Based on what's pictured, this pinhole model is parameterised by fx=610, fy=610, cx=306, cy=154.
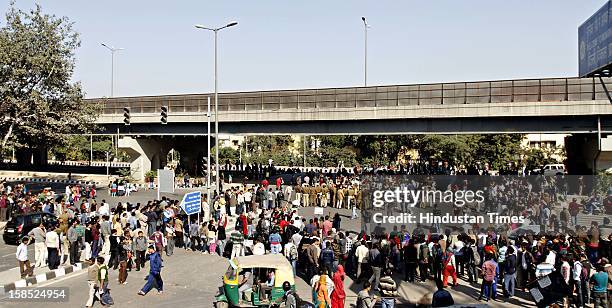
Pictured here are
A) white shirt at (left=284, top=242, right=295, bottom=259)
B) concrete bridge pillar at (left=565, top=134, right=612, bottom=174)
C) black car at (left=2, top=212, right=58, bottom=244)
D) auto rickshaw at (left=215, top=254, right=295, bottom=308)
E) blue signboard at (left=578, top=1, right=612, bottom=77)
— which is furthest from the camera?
concrete bridge pillar at (left=565, top=134, right=612, bottom=174)

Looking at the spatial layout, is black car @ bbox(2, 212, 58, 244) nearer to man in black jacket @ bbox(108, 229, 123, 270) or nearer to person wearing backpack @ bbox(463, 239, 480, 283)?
man in black jacket @ bbox(108, 229, 123, 270)

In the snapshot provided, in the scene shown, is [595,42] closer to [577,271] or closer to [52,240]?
[577,271]

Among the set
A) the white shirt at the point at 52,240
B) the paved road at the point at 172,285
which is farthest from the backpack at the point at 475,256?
the white shirt at the point at 52,240

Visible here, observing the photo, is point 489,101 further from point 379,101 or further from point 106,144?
point 106,144

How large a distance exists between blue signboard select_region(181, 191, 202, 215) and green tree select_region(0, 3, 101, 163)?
17479 millimetres

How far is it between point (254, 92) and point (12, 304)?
30.1 meters

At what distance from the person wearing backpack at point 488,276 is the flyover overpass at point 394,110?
2276 centimetres

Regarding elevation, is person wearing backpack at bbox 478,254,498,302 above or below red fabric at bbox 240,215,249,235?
below

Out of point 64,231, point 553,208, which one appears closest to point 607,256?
point 553,208

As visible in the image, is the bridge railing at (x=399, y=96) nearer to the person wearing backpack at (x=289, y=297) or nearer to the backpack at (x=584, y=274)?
the backpack at (x=584, y=274)

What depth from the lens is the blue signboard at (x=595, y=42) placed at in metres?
24.2

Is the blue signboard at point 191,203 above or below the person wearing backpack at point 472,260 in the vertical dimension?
above

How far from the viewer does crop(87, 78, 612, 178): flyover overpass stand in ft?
113

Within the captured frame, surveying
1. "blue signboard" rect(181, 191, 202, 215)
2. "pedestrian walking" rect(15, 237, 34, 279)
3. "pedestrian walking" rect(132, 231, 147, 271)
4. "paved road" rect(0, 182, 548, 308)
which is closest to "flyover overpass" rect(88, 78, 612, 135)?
"blue signboard" rect(181, 191, 202, 215)
